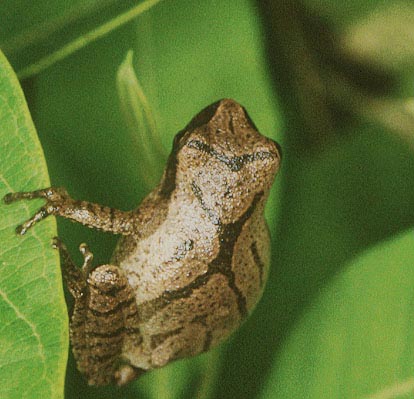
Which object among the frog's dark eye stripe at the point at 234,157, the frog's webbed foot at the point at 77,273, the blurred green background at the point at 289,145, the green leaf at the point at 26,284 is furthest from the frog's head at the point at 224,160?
the green leaf at the point at 26,284

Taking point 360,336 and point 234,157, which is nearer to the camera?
point 360,336

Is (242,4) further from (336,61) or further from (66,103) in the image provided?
(336,61)

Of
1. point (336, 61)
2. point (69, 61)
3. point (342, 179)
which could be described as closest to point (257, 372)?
point (342, 179)

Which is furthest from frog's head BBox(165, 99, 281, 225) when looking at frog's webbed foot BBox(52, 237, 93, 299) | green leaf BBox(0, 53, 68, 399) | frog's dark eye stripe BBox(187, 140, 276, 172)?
green leaf BBox(0, 53, 68, 399)

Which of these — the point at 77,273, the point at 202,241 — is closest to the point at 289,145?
the point at 202,241

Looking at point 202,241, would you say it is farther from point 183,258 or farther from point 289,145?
point 289,145

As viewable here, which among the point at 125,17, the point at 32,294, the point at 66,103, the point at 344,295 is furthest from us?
the point at 66,103
